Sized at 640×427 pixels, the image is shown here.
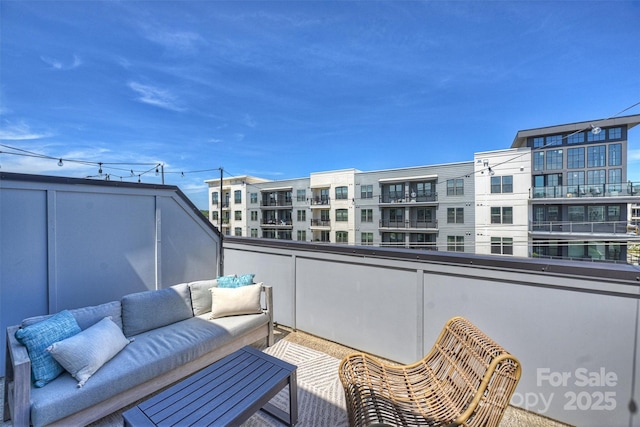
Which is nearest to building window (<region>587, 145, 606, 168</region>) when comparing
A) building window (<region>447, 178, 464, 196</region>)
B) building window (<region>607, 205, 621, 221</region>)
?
building window (<region>607, 205, 621, 221</region>)

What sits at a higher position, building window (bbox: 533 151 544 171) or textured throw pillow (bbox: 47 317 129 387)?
building window (bbox: 533 151 544 171)

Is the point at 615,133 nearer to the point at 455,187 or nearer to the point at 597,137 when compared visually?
the point at 597,137

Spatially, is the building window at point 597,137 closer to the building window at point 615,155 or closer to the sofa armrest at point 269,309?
the building window at point 615,155

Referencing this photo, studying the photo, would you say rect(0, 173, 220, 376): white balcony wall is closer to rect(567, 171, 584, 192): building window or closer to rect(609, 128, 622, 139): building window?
rect(567, 171, 584, 192): building window

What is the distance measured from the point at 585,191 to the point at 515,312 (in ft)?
55.1

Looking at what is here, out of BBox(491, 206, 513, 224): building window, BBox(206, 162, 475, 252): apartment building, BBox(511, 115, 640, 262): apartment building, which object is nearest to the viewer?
BBox(511, 115, 640, 262): apartment building

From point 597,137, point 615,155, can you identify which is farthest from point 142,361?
→ point 597,137

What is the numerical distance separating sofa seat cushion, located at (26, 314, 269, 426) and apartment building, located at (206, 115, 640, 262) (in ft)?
33.4

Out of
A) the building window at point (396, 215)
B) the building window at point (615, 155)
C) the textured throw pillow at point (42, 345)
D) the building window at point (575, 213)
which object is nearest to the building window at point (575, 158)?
the building window at point (615, 155)

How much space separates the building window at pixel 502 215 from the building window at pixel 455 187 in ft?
6.31

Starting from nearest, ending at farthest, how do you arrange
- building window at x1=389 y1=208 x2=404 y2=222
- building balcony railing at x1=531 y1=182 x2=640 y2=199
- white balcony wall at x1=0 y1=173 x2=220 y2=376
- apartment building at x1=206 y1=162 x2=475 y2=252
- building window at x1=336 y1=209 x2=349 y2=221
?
white balcony wall at x1=0 y1=173 x2=220 y2=376
building balcony railing at x1=531 y1=182 x2=640 y2=199
apartment building at x1=206 y1=162 x2=475 y2=252
building window at x1=389 y1=208 x2=404 y2=222
building window at x1=336 y1=209 x2=349 y2=221

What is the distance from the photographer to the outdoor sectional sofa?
1.41 meters

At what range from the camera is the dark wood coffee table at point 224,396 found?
1.27 meters

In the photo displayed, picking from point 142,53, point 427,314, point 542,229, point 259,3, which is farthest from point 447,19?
point 542,229
